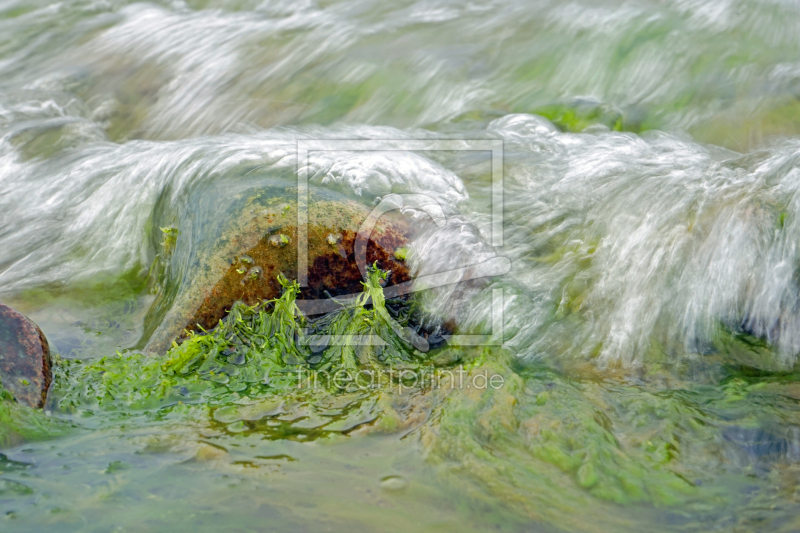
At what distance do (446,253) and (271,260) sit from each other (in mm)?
1046

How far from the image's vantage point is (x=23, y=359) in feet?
9.87

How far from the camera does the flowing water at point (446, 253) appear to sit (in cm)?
237

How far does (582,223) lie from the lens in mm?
4023

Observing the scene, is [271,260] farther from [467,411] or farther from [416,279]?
[467,411]

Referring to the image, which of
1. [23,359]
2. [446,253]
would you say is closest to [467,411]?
[446,253]

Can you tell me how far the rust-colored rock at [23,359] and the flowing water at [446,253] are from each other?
13cm

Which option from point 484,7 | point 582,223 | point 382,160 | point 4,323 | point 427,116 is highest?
point 484,7

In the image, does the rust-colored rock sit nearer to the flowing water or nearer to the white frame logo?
the flowing water

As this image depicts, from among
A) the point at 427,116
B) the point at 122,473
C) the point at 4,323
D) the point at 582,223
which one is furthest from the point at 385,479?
the point at 427,116

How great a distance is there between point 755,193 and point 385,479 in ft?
9.36

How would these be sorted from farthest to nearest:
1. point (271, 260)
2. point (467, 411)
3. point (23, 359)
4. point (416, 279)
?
point (416, 279) < point (271, 260) < point (23, 359) < point (467, 411)

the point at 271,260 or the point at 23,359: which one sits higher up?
the point at 271,260

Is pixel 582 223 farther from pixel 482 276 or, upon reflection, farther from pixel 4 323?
pixel 4 323

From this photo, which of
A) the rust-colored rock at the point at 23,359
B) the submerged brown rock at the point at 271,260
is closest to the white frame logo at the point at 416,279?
the submerged brown rock at the point at 271,260
